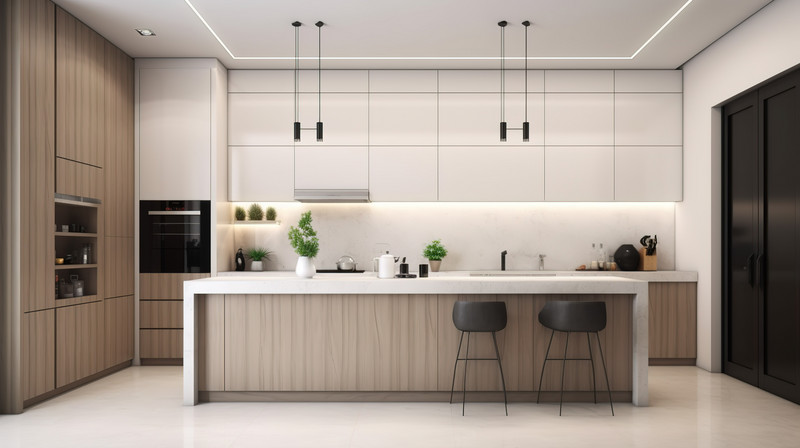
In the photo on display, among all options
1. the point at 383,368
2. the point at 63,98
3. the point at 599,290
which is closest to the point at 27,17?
the point at 63,98

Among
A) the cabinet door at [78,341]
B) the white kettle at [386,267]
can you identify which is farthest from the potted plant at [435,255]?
the cabinet door at [78,341]

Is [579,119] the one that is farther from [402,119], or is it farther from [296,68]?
[296,68]

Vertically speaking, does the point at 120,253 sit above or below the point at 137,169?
below

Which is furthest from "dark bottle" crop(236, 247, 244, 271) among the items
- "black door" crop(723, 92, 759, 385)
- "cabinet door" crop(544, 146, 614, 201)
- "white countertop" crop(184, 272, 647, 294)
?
"black door" crop(723, 92, 759, 385)

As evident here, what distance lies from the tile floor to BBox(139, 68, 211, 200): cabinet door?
2.15 metres

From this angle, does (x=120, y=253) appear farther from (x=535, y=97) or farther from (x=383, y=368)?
(x=535, y=97)

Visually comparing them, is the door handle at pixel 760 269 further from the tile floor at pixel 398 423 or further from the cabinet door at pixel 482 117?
the cabinet door at pixel 482 117

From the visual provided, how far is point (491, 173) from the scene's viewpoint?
20.8ft

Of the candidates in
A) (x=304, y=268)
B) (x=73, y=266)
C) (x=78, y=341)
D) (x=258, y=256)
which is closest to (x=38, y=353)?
(x=78, y=341)

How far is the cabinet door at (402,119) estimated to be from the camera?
636 centimetres

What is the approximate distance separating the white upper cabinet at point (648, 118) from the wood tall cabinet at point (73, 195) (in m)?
5.21

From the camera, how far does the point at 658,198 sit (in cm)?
629

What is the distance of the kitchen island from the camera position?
4406mm

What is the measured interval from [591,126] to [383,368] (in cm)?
366
